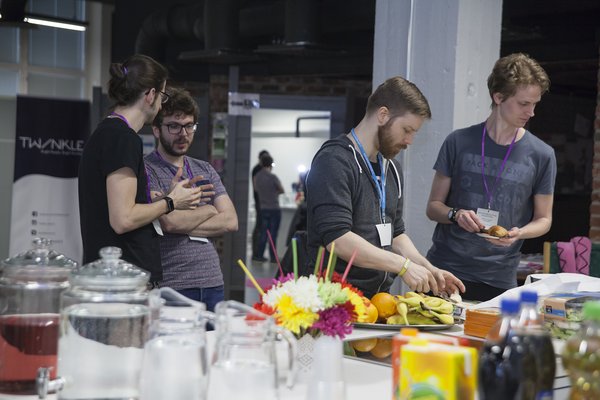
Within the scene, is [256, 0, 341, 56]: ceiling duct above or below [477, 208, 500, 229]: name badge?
above

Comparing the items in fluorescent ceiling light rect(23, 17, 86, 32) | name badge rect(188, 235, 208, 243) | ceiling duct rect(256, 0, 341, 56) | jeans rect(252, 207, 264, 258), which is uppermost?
fluorescent ceiling light rect(23, 17, 86, 32)

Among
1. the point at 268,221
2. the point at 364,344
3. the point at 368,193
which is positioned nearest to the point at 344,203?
the point at 368,193

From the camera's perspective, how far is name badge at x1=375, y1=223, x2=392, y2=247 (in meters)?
2.79

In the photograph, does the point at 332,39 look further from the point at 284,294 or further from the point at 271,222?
the point at 284,294

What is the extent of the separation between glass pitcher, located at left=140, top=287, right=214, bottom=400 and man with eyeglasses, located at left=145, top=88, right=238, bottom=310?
5.50ft

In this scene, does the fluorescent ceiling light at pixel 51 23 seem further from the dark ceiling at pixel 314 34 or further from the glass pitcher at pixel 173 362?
the glass pitcher at pixel 173 362

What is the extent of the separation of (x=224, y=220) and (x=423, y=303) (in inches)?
50.6

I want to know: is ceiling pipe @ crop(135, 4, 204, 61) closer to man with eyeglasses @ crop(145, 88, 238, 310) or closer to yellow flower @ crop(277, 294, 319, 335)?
man with eyeglasses @ crop(145, 88, 238, 310)

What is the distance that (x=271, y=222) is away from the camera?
41.7ft

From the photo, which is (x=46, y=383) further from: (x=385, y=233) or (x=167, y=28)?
(x=167, y=28)

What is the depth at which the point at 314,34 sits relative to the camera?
7688mm

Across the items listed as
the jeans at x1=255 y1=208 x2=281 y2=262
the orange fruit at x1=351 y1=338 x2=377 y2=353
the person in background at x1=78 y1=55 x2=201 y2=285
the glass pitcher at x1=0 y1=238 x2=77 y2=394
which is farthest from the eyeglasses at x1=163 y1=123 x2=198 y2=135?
the jeans at x1=255 y1=208 x2=281 y2=262

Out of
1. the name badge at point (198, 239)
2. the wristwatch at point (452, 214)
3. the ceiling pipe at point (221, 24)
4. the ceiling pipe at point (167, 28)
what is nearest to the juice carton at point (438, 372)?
the wristwatch at point (452, 214)

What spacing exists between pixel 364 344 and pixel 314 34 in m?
5.85
